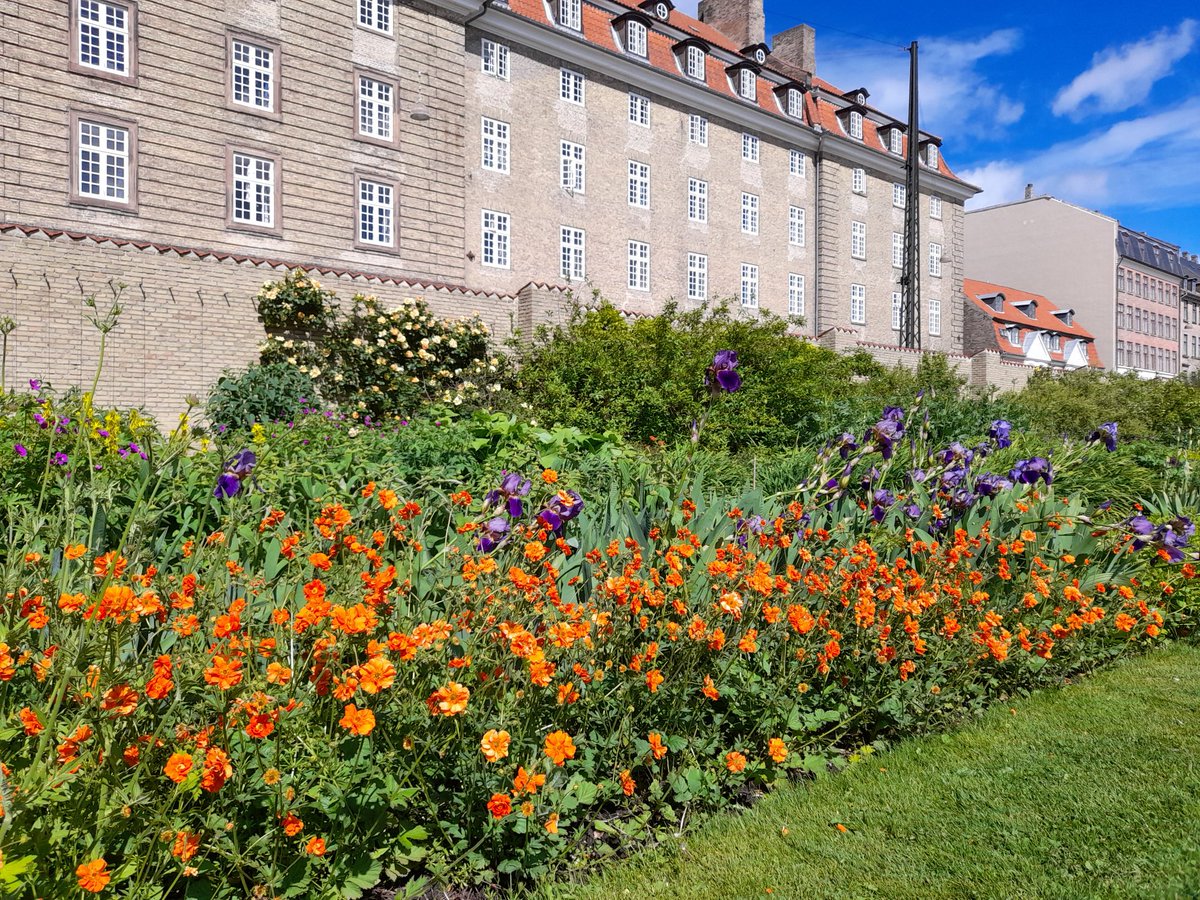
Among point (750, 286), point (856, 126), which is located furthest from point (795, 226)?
point (856, 126)

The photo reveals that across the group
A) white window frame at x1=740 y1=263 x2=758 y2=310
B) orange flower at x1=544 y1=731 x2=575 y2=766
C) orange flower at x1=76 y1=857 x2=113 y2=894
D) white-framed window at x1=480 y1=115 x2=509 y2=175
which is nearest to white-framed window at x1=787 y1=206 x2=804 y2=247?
white window frame at x1=740 y1=263 x2=758 y2=310

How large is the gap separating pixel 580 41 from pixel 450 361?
12672mm

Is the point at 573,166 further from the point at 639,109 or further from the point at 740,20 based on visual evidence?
the point at 740,20

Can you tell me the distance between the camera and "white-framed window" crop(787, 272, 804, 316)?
3132cm

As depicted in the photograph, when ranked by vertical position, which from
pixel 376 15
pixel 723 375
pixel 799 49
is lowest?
pixel 723 375

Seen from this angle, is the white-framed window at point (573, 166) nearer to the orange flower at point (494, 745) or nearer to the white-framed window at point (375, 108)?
the white-framed window at point (375, 108)

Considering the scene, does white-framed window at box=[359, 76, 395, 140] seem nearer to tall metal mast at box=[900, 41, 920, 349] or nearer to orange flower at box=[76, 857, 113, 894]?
tall metal mast at box=[900, 41, 920, 349]

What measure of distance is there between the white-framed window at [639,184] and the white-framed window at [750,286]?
5074mm

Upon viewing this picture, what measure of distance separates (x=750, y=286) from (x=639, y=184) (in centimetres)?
610

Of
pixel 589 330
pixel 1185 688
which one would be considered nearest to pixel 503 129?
pixel 589 330

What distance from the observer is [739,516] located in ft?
12.6

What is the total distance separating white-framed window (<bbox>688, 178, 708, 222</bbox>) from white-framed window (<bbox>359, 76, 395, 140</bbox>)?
451 inches

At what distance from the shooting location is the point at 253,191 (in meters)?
17.9

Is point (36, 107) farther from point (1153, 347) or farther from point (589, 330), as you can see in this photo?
point (1153, 347)
